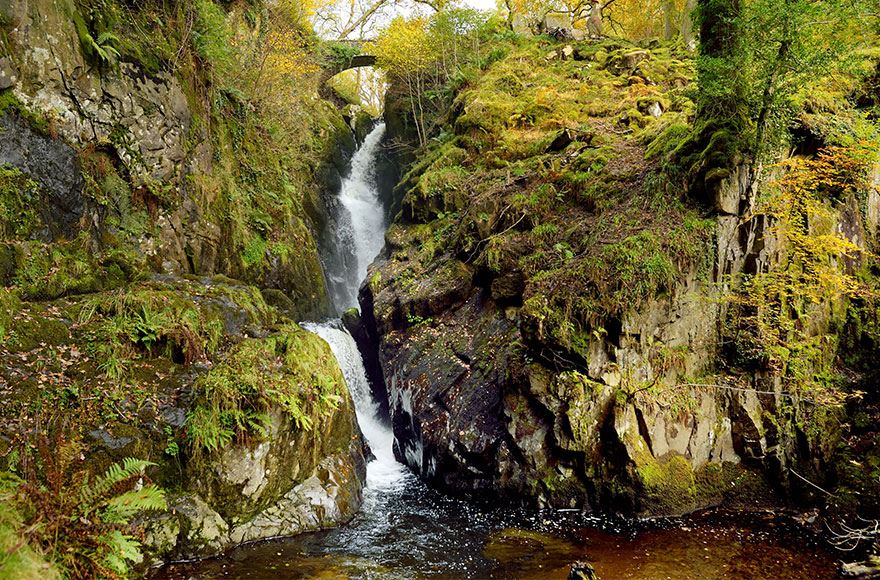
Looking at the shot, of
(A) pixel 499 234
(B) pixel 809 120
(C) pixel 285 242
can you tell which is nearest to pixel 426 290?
(A) pixel 499 234

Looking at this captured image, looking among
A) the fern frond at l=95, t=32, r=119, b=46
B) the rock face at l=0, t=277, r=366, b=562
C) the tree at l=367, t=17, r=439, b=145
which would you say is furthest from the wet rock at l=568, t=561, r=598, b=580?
the tree at l=367, t=17, r=439, b=145

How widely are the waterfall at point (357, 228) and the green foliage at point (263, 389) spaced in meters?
7.60

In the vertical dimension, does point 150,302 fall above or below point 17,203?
below

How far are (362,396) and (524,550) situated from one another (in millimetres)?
6420

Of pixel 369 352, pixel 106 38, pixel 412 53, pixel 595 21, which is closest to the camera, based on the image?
pixel 106 38

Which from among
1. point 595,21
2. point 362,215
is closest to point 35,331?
point 362,215

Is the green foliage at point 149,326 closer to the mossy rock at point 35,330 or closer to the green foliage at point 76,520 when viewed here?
the mossy rock at point 35,330

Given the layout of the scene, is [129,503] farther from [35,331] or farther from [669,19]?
[669,19]

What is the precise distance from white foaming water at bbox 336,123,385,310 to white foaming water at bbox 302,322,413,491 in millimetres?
3621

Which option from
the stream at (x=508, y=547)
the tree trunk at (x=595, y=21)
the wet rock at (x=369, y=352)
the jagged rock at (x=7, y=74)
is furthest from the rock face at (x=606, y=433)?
the tree trunk at (x=595, y=21)

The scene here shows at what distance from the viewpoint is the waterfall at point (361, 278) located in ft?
34.2

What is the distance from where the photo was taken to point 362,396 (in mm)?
11969

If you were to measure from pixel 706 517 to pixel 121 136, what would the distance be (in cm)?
1212

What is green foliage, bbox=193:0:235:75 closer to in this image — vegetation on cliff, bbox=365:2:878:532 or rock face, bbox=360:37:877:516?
rock face, bbox=360:37:877:516
